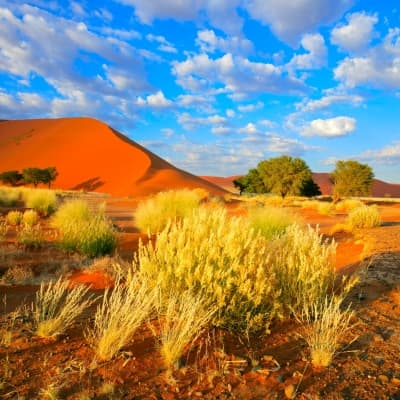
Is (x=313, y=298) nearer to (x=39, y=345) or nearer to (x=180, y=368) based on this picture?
(x=180, y=368)

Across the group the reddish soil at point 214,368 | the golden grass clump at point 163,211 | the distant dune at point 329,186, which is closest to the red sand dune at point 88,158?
the distant dune at point 329,186

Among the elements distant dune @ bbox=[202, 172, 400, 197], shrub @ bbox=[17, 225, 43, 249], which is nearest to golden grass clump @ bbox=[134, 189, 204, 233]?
shrub @ bbox=[17, 225, 43, 249]

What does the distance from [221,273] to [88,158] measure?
68.0m

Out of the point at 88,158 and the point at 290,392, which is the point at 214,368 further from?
the point at 88,158

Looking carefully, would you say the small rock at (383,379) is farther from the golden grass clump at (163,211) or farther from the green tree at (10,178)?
the green tree at (10,178)

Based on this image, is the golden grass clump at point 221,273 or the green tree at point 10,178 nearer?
the golden grass clump at point 221,273

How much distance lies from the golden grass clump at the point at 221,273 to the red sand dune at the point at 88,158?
154 feet

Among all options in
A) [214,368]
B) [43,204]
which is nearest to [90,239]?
[214,368]

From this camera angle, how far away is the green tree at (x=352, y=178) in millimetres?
36875

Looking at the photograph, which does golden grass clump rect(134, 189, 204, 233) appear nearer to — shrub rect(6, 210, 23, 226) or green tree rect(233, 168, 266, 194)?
shrub rect(6, 210, 23, 226)

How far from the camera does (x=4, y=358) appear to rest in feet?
10.4

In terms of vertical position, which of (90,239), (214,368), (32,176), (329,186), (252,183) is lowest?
(90,239)

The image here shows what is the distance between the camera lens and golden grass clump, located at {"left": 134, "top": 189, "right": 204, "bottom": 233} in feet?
41.3

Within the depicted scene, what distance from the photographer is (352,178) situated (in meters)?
37.1
